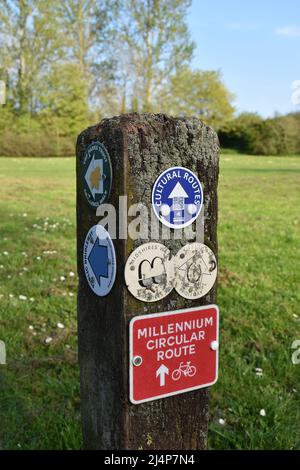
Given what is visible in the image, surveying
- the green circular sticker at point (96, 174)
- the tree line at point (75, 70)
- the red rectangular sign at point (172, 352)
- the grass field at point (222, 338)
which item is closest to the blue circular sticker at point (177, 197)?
the green circular sticker at point (96, 174)

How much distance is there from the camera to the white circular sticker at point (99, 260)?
62.0 inches

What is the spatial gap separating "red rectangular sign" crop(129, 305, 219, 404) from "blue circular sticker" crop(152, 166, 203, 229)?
1.03 feet

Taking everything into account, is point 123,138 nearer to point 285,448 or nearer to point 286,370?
point 285,448

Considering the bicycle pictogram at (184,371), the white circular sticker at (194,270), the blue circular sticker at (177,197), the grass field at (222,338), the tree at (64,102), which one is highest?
the tree at (64,102)

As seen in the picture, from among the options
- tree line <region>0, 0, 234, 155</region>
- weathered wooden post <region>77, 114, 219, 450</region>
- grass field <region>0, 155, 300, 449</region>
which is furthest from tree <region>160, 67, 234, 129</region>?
weathered wooden post <region>77, 114, 219, 450</region>

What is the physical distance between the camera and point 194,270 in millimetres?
1688

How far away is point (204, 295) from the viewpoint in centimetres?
172

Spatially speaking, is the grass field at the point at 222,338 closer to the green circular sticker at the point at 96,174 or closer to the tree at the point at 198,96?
the green circular sticker at the point at 96,174

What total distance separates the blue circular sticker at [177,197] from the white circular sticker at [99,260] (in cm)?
19

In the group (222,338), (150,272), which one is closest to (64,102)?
(222,338)

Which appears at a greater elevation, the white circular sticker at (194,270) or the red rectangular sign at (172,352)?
the white circular sticker at (194,270)

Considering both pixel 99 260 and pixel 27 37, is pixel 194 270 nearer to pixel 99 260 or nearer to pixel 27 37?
pixel 99 260

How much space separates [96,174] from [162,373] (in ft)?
2.28

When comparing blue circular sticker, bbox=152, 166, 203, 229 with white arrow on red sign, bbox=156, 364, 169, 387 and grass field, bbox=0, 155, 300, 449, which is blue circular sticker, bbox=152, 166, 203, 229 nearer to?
white arrow on red sign, bbox=156, 364, 169, 387
